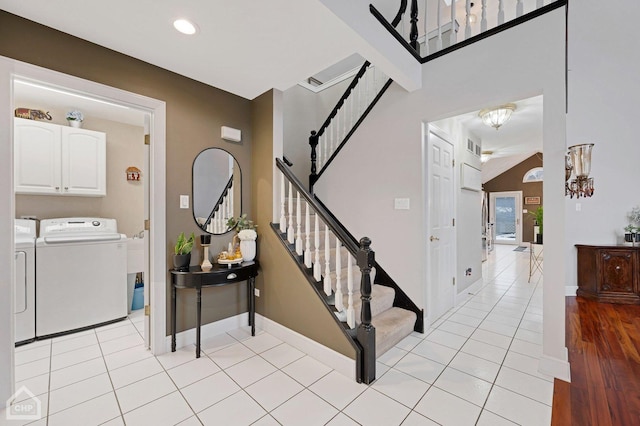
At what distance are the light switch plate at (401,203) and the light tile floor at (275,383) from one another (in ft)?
→ 4.44

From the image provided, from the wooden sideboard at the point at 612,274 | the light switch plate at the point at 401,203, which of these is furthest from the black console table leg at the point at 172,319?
the wooden sideboard at the point at 612,274

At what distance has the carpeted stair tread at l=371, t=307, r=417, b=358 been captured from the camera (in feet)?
7.82

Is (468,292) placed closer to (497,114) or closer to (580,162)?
(580,162)

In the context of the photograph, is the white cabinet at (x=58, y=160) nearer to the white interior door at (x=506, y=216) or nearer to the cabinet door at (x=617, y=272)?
the cabinet door at (x=617, y=272)

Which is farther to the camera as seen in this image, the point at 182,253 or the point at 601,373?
the point at 182,253

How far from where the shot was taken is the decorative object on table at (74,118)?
10.5ft

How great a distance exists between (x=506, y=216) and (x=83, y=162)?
13.7 metres

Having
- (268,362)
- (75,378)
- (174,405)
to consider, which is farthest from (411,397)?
(75,378)

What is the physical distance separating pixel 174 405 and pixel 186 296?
1005mm

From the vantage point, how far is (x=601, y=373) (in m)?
2.13

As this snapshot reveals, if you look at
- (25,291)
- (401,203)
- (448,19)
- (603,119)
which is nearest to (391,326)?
(401,203)

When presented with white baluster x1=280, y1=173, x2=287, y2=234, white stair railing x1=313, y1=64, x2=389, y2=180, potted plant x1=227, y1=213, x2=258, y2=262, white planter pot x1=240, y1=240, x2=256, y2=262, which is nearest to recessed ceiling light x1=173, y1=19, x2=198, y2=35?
white baluster x1=280, y1=173, x2=287, y2=234

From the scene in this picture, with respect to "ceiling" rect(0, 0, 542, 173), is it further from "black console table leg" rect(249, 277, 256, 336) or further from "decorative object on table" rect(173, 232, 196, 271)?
"black console table leg" rect(249, 277, 256, 336)

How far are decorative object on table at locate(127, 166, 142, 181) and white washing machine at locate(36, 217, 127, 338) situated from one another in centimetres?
78
